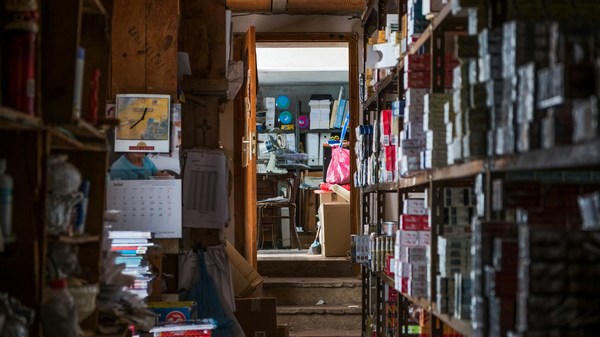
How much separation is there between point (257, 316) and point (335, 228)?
2.98 m

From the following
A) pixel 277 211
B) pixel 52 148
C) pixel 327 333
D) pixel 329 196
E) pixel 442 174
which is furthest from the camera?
pixel 277 211

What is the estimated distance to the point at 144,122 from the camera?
4836 mm

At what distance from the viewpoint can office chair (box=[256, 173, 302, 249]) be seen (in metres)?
10.2

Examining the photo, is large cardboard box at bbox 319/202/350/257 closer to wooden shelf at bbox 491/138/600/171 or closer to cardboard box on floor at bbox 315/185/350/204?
cardboard box on floor at bbox 315/185/350/204

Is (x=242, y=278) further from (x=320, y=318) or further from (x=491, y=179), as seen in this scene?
(x=491, y=179)

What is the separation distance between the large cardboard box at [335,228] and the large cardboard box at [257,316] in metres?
2.77

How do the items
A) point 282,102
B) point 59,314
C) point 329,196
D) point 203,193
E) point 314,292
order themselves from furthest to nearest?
point 282,102 < point 329,196 < point 314,292 < point 203,193 < point 59,314

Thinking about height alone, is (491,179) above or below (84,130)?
below

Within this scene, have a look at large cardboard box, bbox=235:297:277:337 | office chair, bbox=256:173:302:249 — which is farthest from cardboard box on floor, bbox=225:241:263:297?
office chair, bbox=256:173:302:249

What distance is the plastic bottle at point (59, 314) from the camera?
2367 millimetres

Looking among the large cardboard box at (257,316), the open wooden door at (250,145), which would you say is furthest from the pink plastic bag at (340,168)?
the large cardboard box at (257,316)

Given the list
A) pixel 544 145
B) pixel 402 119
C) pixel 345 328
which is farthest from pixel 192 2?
pixel 544 145

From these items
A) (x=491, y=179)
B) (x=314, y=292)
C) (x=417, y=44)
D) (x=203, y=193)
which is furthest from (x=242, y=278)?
(x=491, y=179)

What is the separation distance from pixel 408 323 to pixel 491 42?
2.57m
